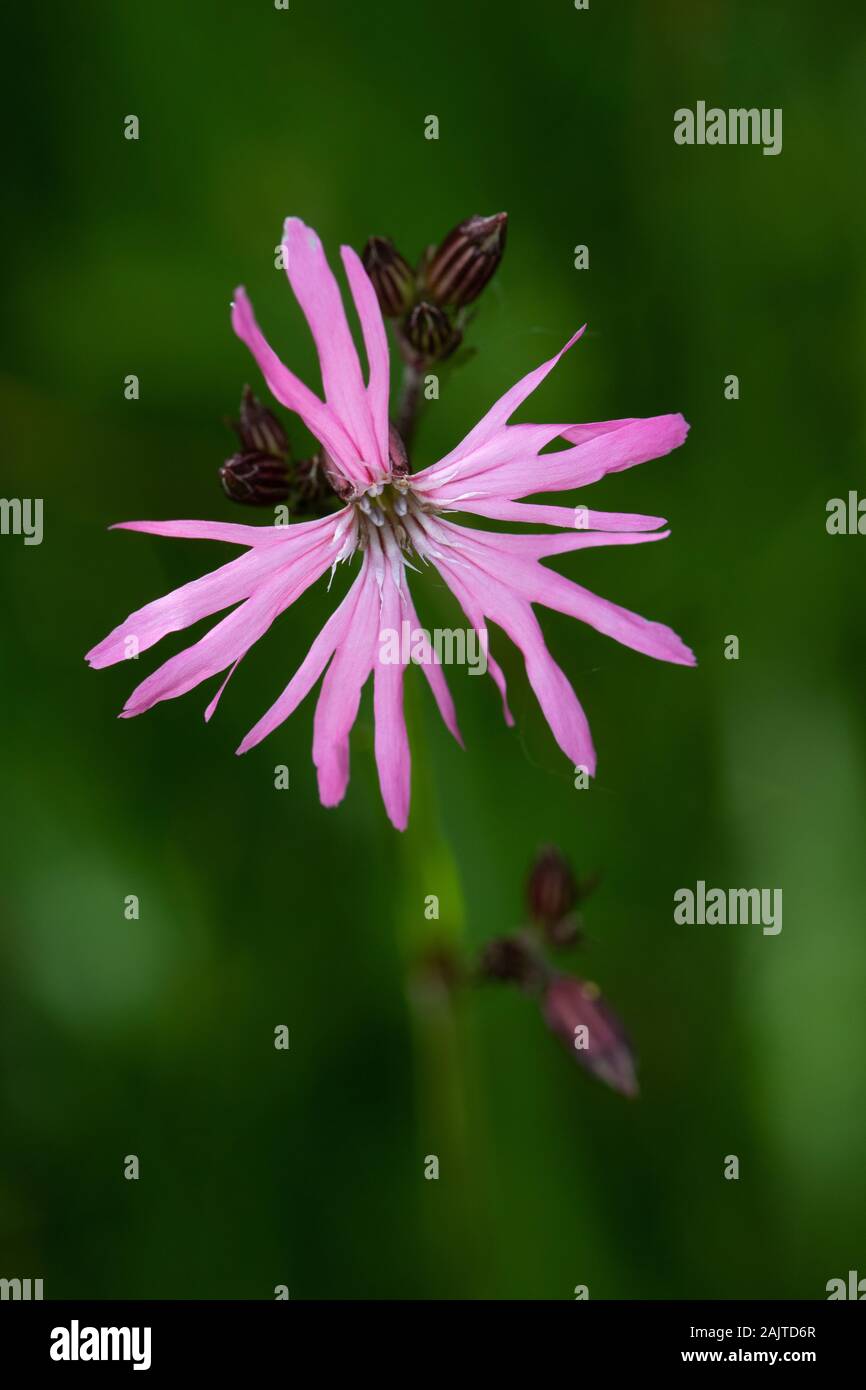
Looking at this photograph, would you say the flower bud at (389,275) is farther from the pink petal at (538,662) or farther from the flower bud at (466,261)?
the pink petal at (538,662)

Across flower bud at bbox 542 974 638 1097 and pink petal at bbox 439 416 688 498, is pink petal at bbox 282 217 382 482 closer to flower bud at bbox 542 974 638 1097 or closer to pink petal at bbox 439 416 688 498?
pink petal at bbox 439 416 688 498

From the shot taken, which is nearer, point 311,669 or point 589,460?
point 589,460

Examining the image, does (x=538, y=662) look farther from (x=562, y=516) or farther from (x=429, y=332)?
(x=429, y=332)

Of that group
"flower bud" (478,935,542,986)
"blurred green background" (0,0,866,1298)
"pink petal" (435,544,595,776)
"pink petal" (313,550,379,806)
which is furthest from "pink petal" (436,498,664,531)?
"blurred green background" (0,0,866,1298)

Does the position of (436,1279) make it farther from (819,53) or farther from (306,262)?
(819,53)

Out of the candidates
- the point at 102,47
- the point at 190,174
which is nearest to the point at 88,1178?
the point at 190,174

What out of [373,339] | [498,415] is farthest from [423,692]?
[373,339]
